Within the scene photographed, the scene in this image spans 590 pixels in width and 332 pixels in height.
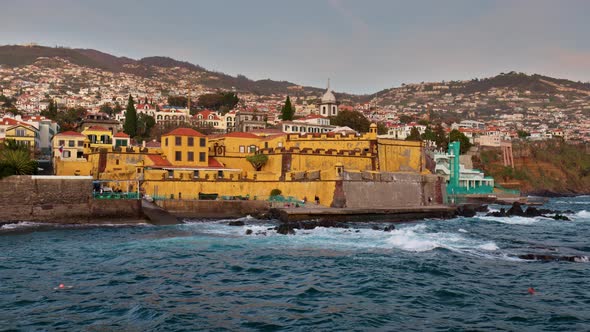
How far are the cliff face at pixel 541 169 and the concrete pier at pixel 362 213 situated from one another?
1862 inches

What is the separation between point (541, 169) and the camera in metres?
94.7

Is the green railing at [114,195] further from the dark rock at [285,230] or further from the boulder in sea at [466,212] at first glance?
the boulder in sea at [466,212]

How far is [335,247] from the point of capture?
28000 mm

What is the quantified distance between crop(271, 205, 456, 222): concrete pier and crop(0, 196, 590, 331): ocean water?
598 centimetres

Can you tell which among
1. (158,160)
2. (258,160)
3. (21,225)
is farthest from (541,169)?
(21,225)

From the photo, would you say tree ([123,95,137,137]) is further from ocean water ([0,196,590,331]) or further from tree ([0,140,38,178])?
ocean water ([0,196,590,331])

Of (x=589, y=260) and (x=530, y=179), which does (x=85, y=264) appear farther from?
(x=530, y=179)

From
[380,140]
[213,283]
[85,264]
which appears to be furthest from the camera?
[380,140]

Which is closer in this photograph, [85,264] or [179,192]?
[85,264]

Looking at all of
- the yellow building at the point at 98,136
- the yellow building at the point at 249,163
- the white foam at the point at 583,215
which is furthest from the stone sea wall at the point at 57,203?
the white foam at the point at 583,215

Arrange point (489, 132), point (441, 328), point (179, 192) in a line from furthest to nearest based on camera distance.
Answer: point (489, 132) < point (179, 192) < point (441, 328)

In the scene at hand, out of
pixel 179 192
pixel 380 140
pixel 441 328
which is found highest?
pixel 380 140

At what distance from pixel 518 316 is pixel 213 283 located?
34.7 feet

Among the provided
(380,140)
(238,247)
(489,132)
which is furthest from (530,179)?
(238,247)
